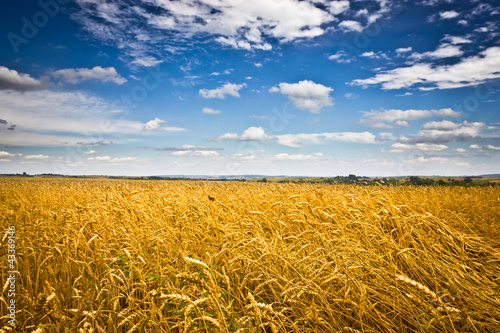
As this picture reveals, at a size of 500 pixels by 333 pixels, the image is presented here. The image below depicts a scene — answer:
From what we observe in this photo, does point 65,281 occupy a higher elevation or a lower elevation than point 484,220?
lower

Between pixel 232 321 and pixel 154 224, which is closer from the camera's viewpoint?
pixel 232 321

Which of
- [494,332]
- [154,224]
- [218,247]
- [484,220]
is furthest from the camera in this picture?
[484,220]

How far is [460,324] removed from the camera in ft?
6.75

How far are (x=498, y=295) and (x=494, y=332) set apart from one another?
0.62m

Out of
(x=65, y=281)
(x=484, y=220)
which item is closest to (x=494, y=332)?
(x=65, y=281)

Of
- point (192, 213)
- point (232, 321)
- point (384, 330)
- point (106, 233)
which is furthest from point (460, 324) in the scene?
point (106, 233)

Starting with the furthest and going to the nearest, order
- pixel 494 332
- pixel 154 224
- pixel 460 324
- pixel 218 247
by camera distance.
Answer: pixel 154 224 → pixel 218 247 → pixel 460 324 → pixel 494 332

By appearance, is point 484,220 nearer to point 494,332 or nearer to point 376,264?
point 376,264

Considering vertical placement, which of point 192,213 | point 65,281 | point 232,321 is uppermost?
point 192,213

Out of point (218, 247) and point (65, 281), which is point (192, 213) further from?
point (65, 281)

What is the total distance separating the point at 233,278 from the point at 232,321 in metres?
1.03
